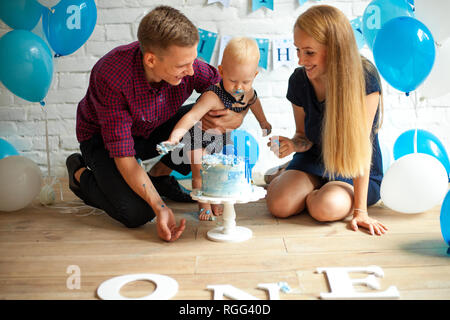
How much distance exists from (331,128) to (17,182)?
57.9 inches

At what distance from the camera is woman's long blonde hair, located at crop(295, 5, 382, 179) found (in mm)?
1679

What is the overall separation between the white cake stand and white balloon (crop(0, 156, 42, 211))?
3.01 feet

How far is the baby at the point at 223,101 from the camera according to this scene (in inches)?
71.1

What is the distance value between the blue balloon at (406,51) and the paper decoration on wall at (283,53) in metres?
0.97

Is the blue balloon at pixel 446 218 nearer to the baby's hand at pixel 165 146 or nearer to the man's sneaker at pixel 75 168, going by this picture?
the baby's hand at pixel 165 146

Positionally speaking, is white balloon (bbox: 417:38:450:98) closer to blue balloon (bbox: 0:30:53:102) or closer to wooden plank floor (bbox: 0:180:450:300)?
wooden plank floor (bbox: 0:180:450:300)

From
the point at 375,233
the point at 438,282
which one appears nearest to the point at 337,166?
the point at 375,233

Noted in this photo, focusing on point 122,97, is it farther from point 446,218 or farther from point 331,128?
point 446,218

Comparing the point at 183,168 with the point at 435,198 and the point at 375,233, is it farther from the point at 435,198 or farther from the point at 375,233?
the point at 435,198

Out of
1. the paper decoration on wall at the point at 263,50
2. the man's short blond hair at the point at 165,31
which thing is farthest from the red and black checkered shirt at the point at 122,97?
the paper decoration on wall at the point at 263,50

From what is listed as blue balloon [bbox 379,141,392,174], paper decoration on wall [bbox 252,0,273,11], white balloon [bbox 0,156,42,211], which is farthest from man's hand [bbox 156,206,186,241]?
paper decoration on wall [bbox 252,0,273,11]

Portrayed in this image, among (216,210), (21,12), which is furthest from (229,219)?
(21,12)

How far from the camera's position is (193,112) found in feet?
6.17

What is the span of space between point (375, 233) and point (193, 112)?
0.89 meters
